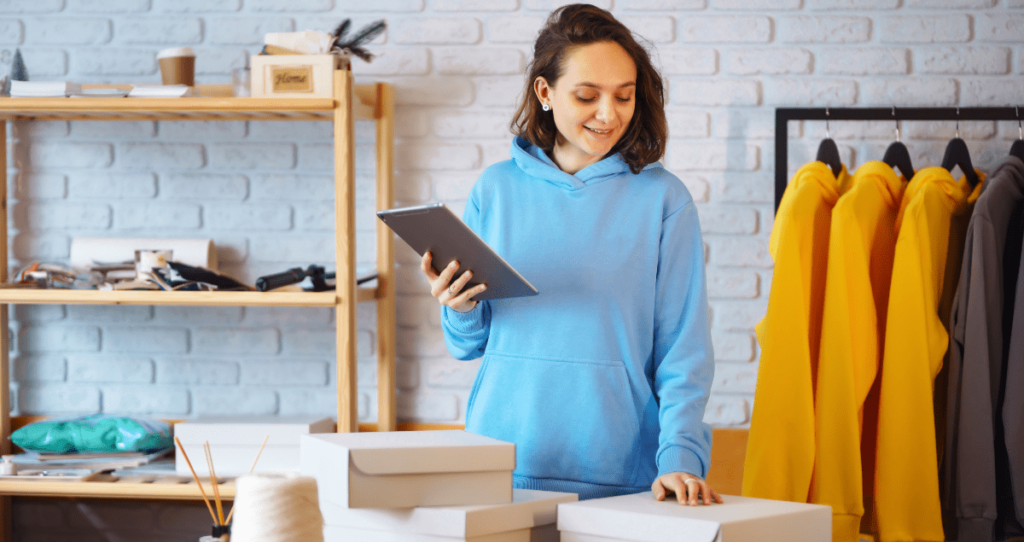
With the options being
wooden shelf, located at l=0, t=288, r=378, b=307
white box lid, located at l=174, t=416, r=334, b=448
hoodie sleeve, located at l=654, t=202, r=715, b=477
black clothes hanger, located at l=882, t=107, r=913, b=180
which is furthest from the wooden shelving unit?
black clothes hanger, located at l=882, t=107, r=913, b=180

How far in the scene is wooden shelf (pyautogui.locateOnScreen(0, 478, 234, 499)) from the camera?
160cm

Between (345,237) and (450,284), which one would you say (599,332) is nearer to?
(450,284)

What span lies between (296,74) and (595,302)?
2.98ft

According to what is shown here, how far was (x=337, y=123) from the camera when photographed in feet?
5.29

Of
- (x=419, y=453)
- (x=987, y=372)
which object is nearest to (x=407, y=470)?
(x=419, y=453)

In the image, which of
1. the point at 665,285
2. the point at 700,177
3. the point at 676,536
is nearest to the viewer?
the point at 676,536

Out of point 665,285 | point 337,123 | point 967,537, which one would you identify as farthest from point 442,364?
point 967,537

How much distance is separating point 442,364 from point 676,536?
1.20 metres

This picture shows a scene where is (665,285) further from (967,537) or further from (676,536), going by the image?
(967,537)

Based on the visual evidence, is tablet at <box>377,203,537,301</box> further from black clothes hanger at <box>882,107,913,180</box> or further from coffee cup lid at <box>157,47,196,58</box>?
black clothes hanger at <box>882,107,913,180</box>

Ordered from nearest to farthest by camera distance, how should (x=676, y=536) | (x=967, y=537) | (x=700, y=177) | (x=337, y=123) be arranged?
1. (x=676, y=536)
2. (x=967, y=537)
3. (x=337, y=123)
4. (x=700, y=177)

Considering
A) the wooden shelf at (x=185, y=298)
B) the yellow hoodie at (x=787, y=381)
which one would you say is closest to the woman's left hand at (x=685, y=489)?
the yellow hoodie at (x=787, y=381)

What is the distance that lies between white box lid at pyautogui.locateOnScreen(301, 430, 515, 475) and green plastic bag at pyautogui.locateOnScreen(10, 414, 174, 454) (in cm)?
105

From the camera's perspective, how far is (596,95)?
111 cm
